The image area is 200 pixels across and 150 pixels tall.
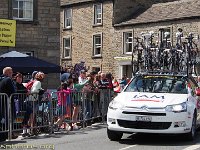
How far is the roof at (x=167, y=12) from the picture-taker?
112ft

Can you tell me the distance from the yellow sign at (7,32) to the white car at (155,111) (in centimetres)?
919

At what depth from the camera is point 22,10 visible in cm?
2125

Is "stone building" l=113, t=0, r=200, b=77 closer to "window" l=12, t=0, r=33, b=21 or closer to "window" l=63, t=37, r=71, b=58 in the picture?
"window" l=63, t=37, r=71, b=58

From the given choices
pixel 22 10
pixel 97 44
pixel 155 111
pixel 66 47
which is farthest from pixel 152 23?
pixel 155 111

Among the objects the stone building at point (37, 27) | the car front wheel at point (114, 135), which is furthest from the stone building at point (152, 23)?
the car front wheel at point (114, 135)

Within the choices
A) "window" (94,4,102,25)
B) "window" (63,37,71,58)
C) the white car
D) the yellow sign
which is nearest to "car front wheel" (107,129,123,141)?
the white car

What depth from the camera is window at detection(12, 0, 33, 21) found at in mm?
20984

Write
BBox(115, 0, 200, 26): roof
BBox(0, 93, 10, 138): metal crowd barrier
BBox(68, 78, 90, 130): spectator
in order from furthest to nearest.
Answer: BBox(115, 0, 200, 26): roof, BBox(68, 78, 90, 130): spectator, BBox(0, 93, 10, 138): metal crowd barrier

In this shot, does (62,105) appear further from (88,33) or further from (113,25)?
(88,33)

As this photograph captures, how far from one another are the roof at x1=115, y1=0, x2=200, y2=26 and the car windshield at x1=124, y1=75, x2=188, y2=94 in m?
22.7

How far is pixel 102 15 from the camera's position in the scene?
3975 cm

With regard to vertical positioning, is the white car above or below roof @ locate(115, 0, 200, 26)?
below

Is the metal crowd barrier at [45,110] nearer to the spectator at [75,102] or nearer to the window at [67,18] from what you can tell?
the spectator at [75,102]

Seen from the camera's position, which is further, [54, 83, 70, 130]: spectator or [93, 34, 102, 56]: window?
[93, 34, 102, 56]: window
